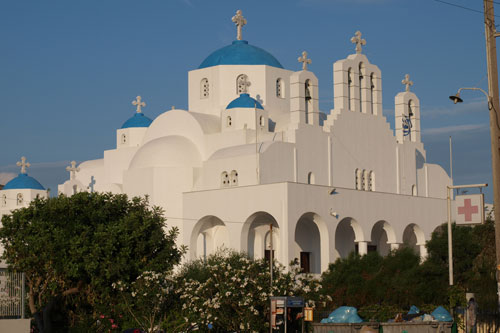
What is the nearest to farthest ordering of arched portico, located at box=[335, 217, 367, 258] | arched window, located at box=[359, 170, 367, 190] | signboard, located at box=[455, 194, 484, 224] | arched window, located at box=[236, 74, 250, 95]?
signboard, located at box=[455, 194, 484, 224] → arched portico, located at box=[335, 217, 367, 258] → arched window, located at box=[359, 170, 367, 190] → arched window, located at box=[236, 74, 250, 95]

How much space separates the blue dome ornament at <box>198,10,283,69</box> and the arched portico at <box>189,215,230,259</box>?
910 cm

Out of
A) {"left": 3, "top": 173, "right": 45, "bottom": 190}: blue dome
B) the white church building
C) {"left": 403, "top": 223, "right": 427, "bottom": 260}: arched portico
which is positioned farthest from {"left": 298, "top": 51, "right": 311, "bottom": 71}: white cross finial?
{"left": 3, "top": 173, "right": 45, "bottom": 190}: blue dome

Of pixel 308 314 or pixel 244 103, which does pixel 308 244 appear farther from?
pixel 308 314

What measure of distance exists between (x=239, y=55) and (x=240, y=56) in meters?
0.10

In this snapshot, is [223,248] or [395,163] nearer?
[223,248]

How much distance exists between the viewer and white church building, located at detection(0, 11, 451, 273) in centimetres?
3669

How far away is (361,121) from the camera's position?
41.7m

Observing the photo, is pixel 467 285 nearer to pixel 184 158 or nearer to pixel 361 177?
pixel 361 177

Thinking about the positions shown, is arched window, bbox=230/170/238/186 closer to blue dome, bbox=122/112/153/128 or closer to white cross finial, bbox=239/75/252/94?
white cross finial, bbox=239/75/252/94

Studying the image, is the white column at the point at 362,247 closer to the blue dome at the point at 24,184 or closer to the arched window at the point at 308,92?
the arched window at the point at 308,92

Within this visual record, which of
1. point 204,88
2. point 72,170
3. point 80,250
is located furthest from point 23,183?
point 80,250

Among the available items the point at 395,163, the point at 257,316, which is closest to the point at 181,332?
the point at 257,316

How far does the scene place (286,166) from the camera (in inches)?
1496

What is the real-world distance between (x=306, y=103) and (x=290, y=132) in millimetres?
2452
